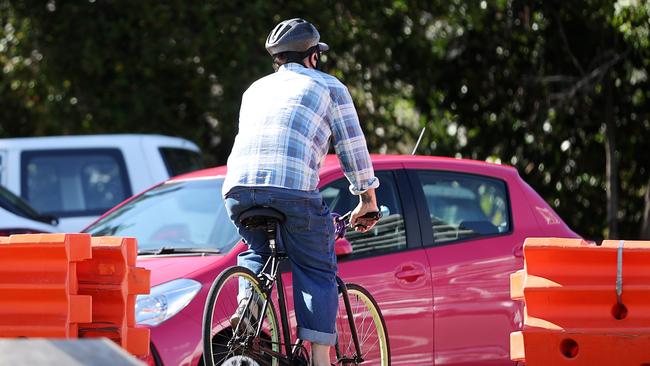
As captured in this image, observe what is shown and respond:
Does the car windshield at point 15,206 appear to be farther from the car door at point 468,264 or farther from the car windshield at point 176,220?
the car door at point 468,264

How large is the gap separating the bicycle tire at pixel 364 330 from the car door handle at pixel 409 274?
89cm

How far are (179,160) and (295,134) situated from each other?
7.42m

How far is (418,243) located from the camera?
7883mm

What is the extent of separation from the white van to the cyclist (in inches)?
266

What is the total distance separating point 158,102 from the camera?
1662 cm

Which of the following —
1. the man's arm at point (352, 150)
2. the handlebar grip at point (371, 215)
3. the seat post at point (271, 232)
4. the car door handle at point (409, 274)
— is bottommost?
the car door handle at point (409, 274)

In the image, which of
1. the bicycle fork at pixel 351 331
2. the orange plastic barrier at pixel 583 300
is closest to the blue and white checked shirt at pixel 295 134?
the bicycle fork at pixel 351 331

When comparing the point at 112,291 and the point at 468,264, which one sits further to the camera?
the point at 468,264

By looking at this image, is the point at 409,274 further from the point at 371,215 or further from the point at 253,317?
the point at 253,317

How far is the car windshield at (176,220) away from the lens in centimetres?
766

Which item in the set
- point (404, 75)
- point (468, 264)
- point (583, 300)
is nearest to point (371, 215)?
point (583, 300)

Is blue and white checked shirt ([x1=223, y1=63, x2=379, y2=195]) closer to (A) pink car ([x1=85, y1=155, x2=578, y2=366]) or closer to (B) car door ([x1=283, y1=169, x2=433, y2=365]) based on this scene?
(A) pink car ([x1=85, y1=155, x2=578, y2=366])

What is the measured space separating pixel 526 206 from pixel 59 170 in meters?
6.00

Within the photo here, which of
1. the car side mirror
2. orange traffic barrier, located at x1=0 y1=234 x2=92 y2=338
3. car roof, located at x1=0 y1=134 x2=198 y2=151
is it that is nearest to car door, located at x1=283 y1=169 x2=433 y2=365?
the car side mirror
